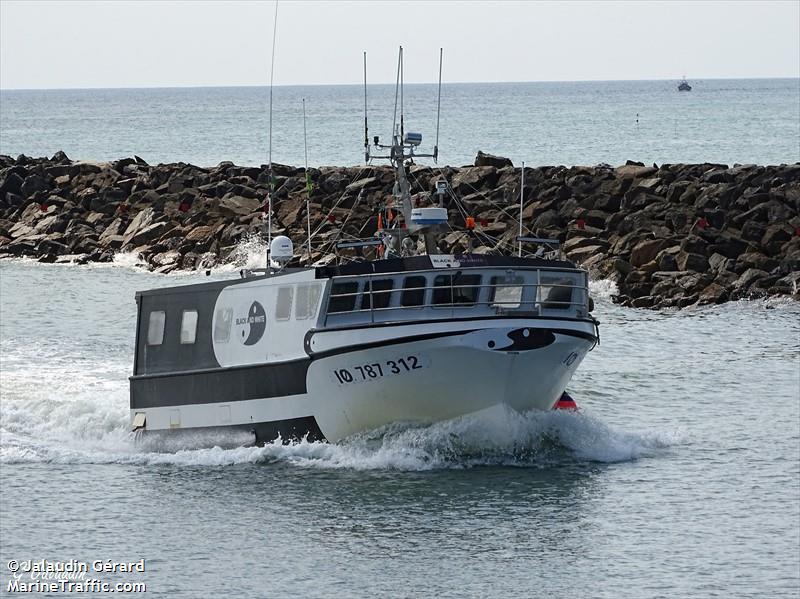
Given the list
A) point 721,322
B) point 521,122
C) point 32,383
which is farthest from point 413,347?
point 521,122

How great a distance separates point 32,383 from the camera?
35000 millimetres

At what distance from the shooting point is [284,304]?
88.7ft

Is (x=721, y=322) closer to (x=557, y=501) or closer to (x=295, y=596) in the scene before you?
(x=557, y=501)

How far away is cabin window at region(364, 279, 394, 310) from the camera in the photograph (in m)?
26.1

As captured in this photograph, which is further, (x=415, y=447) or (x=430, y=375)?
(x=415, y=447)

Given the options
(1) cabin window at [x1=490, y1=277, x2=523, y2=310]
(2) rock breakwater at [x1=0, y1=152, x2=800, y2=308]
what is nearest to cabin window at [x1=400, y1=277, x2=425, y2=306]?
(1) cabin window at [x1=490, y1=277, x2=523, y2=310]

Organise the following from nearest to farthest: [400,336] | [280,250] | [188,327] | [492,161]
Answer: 1. [400,336]
2. [280,250]
3. [188,327]
4. [492,161]

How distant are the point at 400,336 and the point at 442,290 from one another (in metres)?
1.19

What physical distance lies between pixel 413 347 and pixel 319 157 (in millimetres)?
82474

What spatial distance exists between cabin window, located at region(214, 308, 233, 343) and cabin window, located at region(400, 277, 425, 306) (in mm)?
3967

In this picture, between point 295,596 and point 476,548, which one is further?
point 476,548

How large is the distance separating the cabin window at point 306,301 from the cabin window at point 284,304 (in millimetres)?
177

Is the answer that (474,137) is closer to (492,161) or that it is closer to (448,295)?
(492,161)

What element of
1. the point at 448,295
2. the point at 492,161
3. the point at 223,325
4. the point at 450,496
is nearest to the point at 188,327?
the point at 223,325
